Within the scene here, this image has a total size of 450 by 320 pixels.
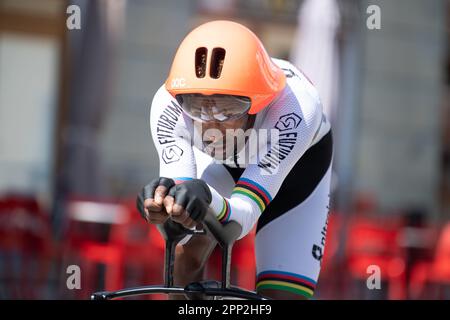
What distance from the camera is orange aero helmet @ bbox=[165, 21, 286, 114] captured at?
333 centimetres

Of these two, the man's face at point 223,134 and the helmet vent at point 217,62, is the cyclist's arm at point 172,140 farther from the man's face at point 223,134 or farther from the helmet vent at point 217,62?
the helmet vent at point 217,62

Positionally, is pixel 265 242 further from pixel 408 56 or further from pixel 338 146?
pixel 408 56

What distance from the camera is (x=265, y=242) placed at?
4117 mm

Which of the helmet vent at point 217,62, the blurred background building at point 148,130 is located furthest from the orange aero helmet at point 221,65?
the blurred background building at point 148,130

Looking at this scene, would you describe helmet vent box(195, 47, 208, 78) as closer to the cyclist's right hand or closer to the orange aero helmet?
the orange aero helmet

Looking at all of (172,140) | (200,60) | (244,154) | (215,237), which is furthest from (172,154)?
(215,237)

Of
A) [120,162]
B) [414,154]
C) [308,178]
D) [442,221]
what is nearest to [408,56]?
[414,154]

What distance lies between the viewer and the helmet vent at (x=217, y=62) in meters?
3.35

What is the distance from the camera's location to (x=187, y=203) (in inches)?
118

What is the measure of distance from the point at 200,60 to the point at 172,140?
0.45 m

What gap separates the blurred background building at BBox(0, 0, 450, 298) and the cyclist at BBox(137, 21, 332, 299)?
8.66 feet

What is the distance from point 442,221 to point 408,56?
108 inches

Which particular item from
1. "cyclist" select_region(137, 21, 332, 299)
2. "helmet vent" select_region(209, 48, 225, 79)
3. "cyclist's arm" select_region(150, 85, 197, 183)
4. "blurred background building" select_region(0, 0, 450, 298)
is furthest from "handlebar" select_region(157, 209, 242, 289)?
"blurred background building" select_region(0, 0, 450, 298)

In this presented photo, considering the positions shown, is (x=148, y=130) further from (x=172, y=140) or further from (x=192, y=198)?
(x=192, y=198)
